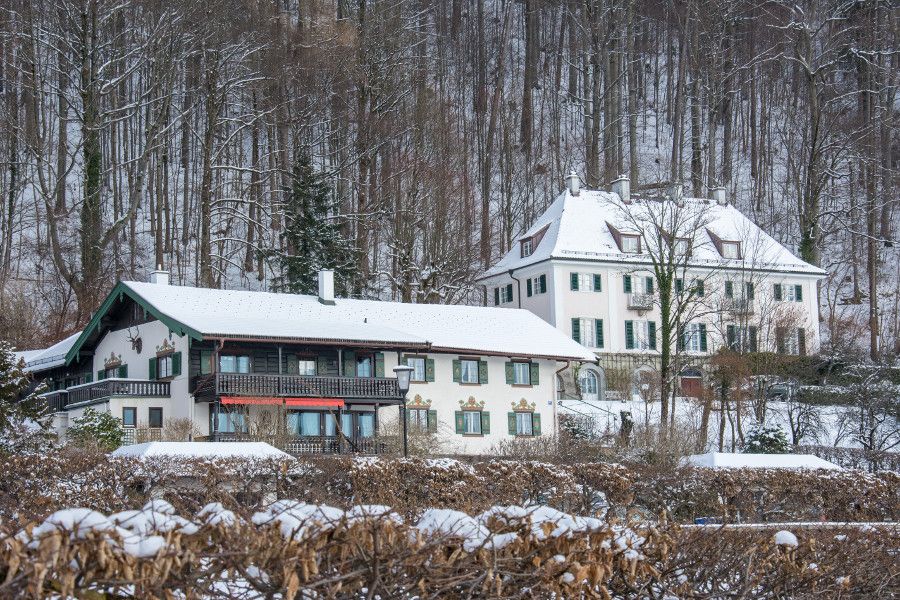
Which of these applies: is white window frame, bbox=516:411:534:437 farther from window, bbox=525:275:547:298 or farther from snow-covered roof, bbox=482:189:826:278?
window, bbox=525:275:547:298

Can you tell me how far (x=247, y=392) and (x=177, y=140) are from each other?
1384 inches

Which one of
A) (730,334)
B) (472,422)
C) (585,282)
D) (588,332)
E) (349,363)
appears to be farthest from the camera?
(585,282)

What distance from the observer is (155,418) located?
4025 centimetres

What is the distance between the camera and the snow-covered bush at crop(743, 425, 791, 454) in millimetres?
36156

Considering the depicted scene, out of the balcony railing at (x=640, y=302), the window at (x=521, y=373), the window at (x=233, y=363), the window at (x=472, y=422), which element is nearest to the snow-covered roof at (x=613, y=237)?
the balcony railing at (x=640, y=302)

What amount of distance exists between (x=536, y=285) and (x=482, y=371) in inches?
563

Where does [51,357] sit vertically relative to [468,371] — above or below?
above

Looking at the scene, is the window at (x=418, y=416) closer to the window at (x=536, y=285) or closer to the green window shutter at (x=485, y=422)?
the green window shutter at (x=485, y=422)

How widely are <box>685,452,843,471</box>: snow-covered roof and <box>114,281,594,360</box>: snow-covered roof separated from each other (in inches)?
613

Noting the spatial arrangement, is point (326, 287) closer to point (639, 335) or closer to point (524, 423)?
point (524, 423)

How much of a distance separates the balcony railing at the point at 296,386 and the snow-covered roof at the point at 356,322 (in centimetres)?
129

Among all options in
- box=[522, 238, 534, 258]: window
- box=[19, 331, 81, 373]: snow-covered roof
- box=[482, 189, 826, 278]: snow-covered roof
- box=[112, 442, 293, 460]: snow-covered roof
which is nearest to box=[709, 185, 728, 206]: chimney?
box=[482, 189, 826, 278]: snow-covered roof

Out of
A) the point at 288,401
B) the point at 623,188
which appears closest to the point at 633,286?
the point at 623,188

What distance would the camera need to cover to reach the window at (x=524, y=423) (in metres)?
47.0
